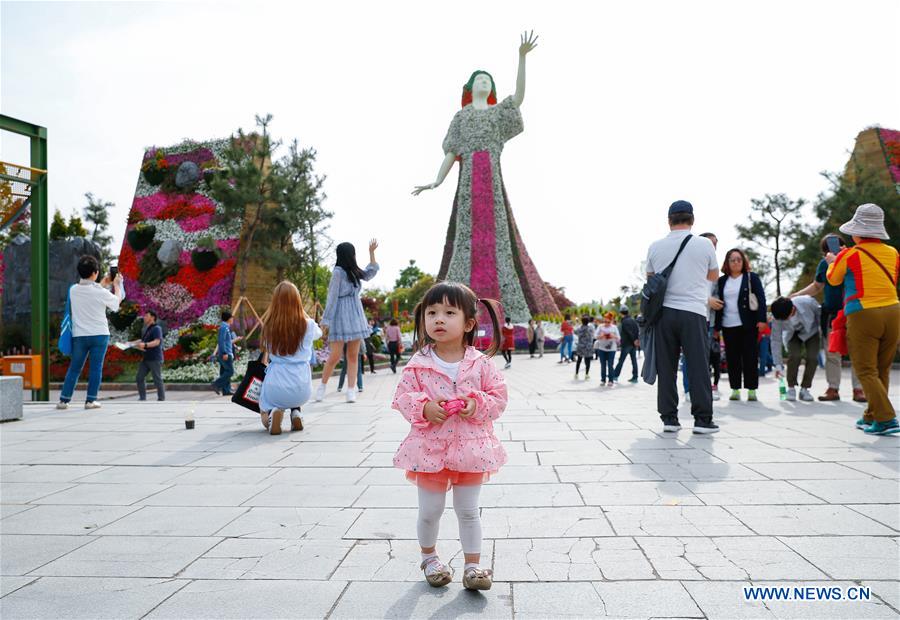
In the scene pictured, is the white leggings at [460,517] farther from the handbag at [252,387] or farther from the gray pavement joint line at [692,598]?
the handbag at [252,387]

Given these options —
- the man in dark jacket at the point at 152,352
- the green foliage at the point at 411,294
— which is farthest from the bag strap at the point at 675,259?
the green foliage at the point at 411,294

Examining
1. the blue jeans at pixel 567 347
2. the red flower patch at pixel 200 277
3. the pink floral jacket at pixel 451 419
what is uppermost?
the red flower patch at pixel 200 277

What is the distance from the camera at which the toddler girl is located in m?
2.41

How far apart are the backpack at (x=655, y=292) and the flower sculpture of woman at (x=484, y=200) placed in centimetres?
2278

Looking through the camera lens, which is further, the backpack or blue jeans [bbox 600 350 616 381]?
blue jeans [bbox 600 350 616 381]

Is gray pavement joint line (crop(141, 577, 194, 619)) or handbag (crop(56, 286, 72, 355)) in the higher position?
handbag (crop(56, 286, 72, 355))

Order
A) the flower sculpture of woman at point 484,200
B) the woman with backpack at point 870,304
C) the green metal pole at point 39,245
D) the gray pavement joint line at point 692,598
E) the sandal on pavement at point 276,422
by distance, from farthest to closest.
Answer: the flower sculpture of woman at point 484,200
the green metal pole at point 39,245
the sandal on pavement at point 276,422
the woman with backpack at point 870,304
the gray pavement joint line at point 692,598

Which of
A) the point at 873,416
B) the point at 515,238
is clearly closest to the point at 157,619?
the point at 873,416

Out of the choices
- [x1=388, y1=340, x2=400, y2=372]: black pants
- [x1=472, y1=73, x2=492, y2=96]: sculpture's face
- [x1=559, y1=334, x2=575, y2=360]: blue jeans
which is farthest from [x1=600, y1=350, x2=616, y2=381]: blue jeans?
[x1=472, y1=73, x2=492, y2=96]: sculpture's face

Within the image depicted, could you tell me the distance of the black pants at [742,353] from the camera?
23.8 ft

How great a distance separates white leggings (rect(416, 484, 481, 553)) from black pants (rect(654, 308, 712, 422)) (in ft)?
11.4

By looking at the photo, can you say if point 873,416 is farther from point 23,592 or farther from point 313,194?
point 313,194

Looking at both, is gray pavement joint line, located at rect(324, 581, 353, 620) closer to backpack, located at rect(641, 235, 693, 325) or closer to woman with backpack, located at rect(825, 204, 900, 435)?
backpack, located at rect(641, 235, 693, 325)

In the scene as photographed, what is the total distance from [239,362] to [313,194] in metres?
8.70
